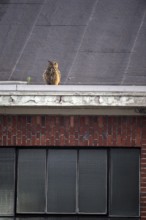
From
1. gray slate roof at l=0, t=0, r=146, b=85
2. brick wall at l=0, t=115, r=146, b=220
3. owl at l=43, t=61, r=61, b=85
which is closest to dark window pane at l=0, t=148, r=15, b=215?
brick wall at l=0, t=115, r=146, b=220

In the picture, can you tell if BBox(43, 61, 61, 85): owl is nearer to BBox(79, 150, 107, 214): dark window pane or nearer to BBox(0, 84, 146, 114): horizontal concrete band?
BBox(0, 84, 146, 114): horizontal concrete band

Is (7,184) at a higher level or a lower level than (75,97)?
lower

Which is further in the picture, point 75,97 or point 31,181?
point 31,181

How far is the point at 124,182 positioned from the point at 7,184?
1.84m

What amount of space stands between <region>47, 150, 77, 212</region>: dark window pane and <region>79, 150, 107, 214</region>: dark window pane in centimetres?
13

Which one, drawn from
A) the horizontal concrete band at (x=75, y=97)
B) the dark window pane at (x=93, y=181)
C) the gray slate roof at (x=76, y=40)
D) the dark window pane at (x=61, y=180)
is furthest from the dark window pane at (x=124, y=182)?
the gray slate roof at (x=76, y=40)

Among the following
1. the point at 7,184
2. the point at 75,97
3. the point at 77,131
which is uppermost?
the point at 75,97

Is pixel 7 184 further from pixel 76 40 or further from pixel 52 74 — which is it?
pixel 76 40

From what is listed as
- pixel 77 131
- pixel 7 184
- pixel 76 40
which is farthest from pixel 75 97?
pixel 76 40

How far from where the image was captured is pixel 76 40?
14.1 metres

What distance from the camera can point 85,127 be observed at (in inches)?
501

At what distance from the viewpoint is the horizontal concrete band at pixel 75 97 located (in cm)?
1195

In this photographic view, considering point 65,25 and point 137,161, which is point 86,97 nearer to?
point 137,161

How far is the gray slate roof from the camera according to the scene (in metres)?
13.5
